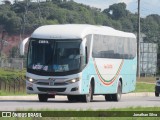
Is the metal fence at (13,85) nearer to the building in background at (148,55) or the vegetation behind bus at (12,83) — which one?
the vegetation behind bus at (12,83)

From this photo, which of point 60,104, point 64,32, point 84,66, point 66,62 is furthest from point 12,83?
point 60,104

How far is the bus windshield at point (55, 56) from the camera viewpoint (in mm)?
32844

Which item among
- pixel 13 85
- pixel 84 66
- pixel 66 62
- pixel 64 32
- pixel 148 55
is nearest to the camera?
pixel 66 62

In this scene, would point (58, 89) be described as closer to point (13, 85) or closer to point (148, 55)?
point (13, 85)

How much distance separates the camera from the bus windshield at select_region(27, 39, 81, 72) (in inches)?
1293

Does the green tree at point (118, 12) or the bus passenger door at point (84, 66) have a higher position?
the green tree at point (118, 12)

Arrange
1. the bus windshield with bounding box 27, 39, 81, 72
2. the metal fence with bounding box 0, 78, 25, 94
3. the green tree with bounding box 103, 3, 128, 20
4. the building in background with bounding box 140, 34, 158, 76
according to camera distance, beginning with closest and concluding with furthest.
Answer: the bus windshield with bounding box 27, 39, 81, 72
the metal fence with bounding box 0, 78, 25, 94
the building in background with bounding box 140, 34, 158, 76
the green tree with bounding box 103, 3, 128, 20

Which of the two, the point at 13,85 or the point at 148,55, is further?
the point at 148,55

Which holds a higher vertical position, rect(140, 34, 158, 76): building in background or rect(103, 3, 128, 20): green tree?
rect(103, 3, 128, 20): green tree

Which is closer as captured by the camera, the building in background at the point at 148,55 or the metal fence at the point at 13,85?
the metal fence at the point at 13,85

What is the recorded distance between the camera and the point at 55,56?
32969 mm

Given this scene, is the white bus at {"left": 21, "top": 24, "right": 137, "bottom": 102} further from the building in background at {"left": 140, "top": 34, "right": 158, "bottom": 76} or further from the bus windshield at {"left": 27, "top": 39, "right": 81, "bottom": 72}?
the building in background at {"left": 140, "top": 34, "right": 158, "bottom": 76}

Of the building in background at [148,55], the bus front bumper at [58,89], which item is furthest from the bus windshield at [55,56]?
the building in background at [148,55]

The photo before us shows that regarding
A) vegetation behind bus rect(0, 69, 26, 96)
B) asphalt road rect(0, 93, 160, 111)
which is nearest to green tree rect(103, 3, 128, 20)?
vegetation behind bus rect(0, 69, 26, 96)
